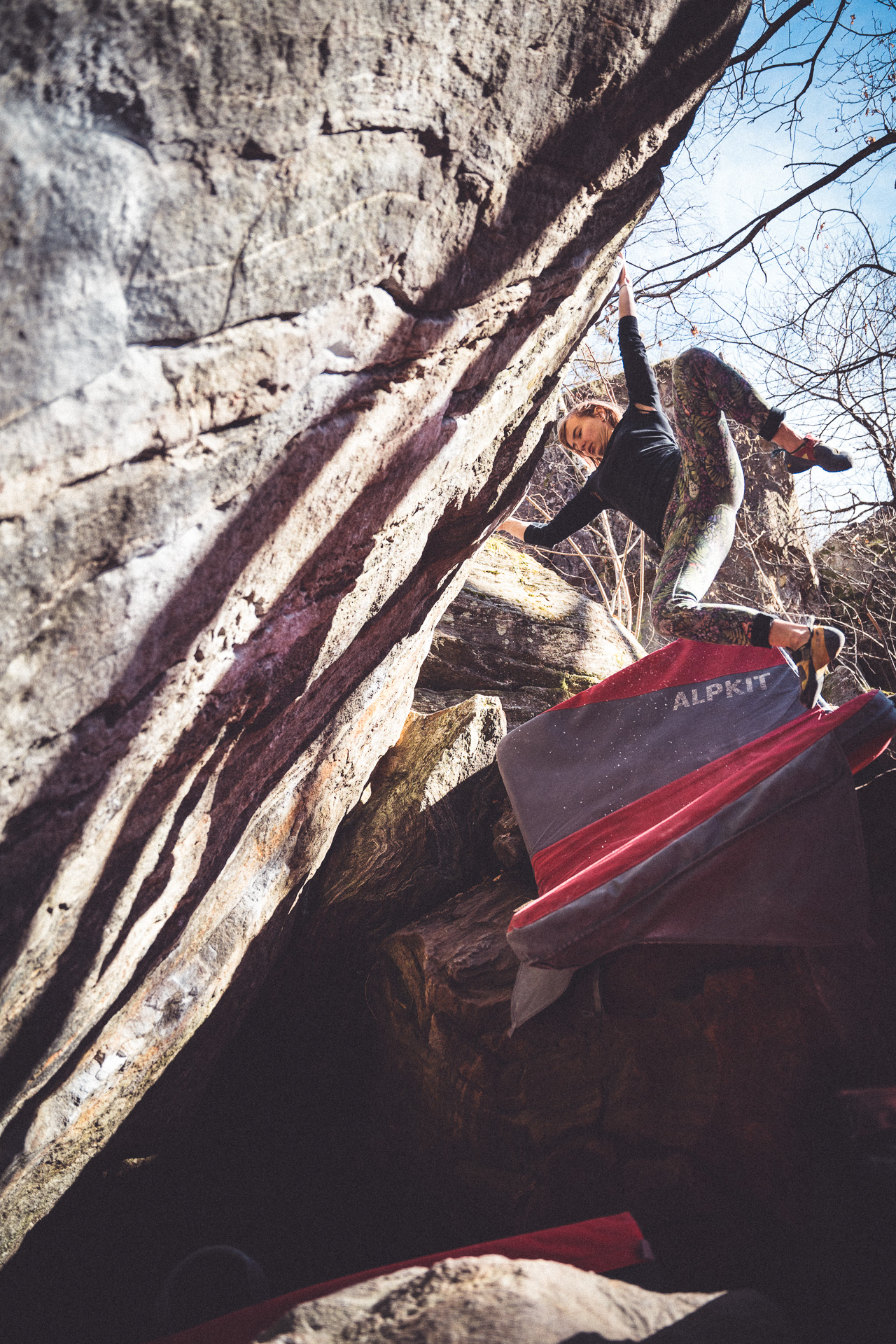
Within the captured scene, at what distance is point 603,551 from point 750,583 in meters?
2.04

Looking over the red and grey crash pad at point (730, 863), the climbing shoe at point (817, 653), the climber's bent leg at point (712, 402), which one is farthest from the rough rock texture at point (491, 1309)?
the climber's bent leg at point (712, 402)

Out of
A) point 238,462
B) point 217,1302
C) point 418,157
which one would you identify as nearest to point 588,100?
point 418,157

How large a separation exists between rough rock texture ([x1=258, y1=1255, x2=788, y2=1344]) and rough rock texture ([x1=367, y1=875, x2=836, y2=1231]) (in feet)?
2.77

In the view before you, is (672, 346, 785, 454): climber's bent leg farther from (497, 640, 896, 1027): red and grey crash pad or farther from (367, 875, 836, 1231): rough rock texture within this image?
(367, 875, 836, 1231): rough rock texture

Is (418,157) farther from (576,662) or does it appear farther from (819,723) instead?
(576,662)

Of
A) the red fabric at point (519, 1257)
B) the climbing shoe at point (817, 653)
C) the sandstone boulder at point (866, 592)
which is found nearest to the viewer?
the red fabric at point (519, 1257)

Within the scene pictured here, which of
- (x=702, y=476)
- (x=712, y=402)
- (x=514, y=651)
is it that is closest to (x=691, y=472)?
(x=702, y=476)

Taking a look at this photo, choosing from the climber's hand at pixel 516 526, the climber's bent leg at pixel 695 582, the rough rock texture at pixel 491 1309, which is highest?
the climber's hand at pixel 516 526

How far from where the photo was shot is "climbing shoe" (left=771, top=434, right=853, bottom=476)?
2697 mm

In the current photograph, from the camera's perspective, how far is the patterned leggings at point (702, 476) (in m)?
2.73

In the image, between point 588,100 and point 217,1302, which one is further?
point 217,1302

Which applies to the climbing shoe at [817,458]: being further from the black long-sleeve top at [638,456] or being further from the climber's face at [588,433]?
the climber's face at [588,433]

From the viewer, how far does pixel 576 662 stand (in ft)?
16.2

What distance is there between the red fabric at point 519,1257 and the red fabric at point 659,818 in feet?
2.67
